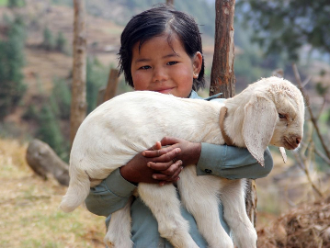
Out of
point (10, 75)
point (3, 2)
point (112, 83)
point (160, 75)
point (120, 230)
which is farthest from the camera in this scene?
point (3, 2)

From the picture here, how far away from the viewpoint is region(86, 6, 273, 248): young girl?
68.1 inches

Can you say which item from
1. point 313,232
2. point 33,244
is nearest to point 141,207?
point 313,232

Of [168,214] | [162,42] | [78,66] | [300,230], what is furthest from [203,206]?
[78,66]

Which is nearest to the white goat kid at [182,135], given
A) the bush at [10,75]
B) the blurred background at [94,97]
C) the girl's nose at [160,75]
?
the girl's nose at [160,75]

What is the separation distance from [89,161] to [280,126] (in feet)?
2.78

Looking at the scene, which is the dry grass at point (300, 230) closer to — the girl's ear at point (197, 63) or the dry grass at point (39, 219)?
the dry grass at point (39, 219)

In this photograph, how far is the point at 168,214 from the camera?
174cm

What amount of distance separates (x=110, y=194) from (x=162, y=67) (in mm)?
726

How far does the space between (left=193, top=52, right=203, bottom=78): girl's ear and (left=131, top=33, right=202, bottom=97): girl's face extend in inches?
5.5

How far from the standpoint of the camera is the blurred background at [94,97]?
4543 mm

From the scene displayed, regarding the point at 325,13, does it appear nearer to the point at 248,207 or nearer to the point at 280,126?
the point at 248,207

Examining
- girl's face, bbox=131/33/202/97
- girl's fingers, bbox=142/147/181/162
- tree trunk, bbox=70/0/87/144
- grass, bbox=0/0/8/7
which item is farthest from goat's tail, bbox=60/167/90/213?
grass, bbox=0/0/8/7

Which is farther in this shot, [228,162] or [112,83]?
[112,83]

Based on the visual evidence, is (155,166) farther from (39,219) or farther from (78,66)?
(78,66)
